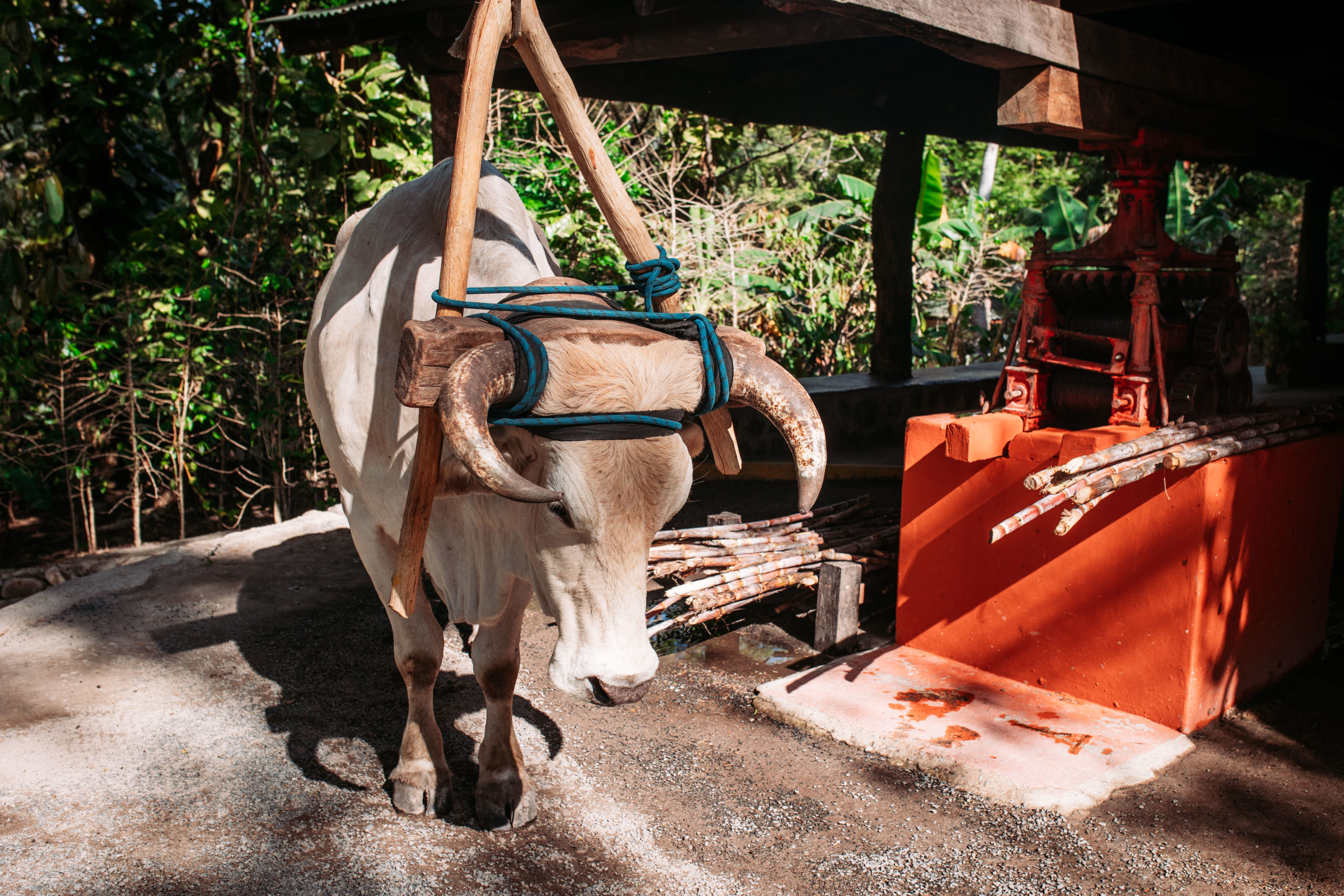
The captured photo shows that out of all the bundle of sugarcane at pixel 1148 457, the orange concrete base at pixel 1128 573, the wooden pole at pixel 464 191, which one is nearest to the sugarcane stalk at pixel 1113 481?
the bundle of sugarcane at pixel 1148 457

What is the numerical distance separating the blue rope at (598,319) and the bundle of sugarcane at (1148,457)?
1198mm

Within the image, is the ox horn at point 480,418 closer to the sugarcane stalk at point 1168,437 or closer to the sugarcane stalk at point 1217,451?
the sugarcane stalk at point 1168,437

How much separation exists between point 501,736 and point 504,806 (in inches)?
8.4

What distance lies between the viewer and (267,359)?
700cm

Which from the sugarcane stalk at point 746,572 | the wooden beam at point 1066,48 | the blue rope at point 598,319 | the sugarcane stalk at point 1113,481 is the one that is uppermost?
the wooden beam at point 1066,48

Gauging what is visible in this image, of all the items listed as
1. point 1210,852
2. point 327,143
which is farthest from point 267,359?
point 1210,852

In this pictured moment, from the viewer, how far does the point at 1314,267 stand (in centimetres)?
970

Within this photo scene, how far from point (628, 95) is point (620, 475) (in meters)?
4.58

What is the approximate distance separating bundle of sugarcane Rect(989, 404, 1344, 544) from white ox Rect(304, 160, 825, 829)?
4.05ft

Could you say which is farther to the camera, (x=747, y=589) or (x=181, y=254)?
(x=181, y=254)

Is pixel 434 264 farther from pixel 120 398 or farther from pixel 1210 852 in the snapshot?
pixel 120 398

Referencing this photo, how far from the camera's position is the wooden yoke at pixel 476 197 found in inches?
91.2

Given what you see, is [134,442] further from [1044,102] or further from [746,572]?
[1044,102]

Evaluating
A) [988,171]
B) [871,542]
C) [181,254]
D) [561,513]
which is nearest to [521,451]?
[561,513]
